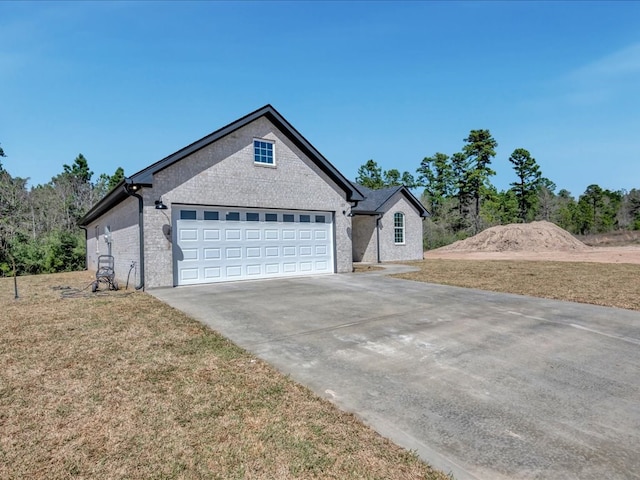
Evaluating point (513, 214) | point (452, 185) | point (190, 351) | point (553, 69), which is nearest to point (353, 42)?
point (553, 69)

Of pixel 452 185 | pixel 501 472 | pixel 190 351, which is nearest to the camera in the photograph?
pixel 501 472

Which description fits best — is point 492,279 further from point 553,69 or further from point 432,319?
point 553,69

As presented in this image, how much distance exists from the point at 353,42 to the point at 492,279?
10.7 meters

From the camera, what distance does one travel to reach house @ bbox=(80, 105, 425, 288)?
1095 cm

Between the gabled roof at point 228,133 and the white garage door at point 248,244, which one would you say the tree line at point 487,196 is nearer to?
the gabled roof at point 228,133

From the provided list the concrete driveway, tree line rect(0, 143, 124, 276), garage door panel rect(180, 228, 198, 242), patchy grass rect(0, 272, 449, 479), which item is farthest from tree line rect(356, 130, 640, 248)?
patchy grass rect(0, 272, 449, 479)

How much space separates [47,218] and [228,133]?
1167 inches

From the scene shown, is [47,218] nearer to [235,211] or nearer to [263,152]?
[235,211]

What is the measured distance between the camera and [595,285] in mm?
10656

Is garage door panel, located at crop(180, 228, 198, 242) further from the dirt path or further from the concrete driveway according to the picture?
the dirt path

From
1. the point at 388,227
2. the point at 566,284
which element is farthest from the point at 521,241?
the point at 566,284

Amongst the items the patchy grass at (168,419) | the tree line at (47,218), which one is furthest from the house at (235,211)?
the patchy grass at (168,419)

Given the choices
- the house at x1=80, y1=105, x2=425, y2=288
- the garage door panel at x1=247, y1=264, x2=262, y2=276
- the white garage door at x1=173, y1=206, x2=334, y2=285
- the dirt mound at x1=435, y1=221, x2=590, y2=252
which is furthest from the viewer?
the dirt mound at x1=435, y1=221, x2=590, y2=252

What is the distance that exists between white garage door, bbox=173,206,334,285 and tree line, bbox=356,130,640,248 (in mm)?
32338
